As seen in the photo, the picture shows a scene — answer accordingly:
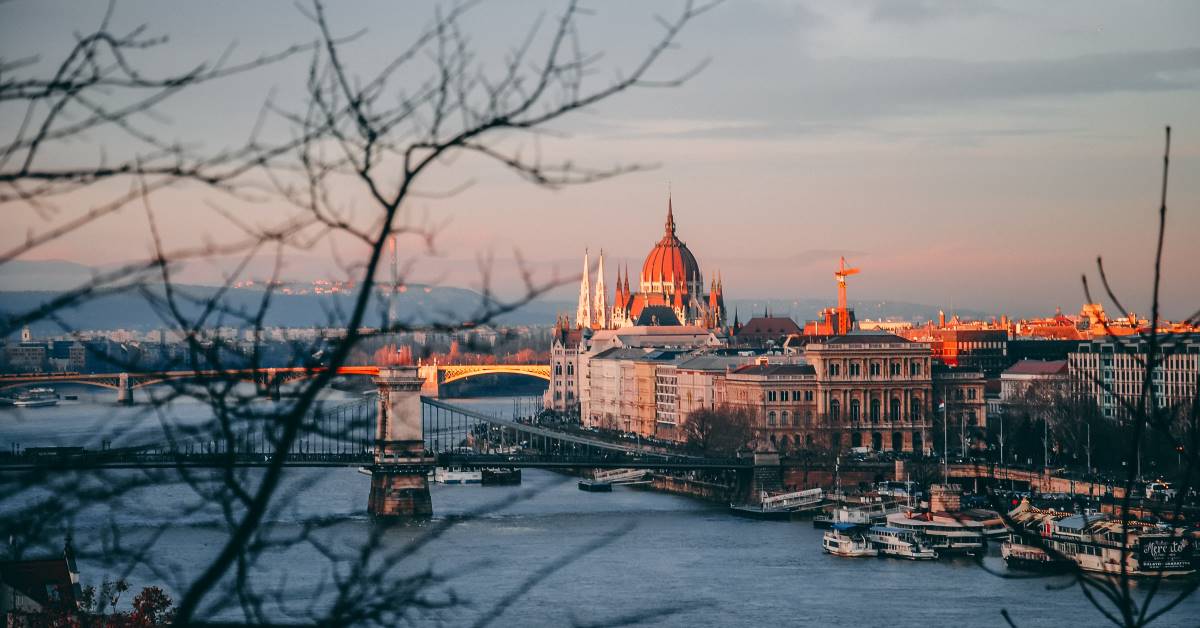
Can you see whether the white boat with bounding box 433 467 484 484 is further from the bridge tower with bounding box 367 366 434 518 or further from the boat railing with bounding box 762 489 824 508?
the boat railing with bounding box 762 489 824 508

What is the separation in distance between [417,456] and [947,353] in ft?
126

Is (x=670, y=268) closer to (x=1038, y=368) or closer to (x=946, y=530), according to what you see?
(x=1038, y=368)

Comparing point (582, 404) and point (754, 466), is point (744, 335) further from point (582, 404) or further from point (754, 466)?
point (754, 466)

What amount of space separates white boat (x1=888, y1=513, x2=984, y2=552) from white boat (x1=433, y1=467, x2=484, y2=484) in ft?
47.4

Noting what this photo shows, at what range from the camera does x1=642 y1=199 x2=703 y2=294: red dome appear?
82688 millimetres

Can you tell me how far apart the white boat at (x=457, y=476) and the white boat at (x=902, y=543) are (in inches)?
595

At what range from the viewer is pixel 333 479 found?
4172 centimetres

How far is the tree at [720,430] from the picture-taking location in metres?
44.6

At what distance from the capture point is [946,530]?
30.5m

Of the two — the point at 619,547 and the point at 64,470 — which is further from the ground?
the point at 64,470

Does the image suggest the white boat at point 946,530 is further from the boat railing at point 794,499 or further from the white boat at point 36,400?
the white boat at point 36,400

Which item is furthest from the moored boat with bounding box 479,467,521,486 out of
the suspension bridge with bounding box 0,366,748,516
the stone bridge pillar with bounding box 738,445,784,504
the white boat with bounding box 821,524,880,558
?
the white boat with bounding box 821,524,880,558

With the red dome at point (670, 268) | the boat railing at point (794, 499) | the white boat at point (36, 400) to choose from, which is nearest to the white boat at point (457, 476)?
the white boat at point (36, 400)

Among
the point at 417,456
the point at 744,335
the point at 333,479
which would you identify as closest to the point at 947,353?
the point at 744,335
